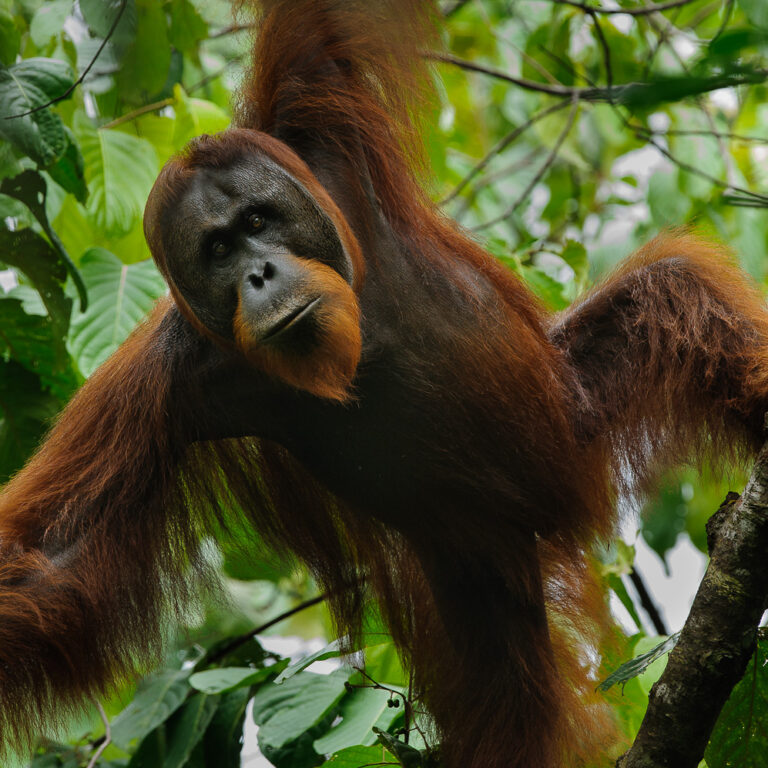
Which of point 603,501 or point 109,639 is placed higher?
point 109,639

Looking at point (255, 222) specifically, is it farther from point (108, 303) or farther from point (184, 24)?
point (184, 24)

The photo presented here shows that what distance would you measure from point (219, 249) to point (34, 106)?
2.33 ft

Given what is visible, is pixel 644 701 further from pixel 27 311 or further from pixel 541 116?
pixel 541 116

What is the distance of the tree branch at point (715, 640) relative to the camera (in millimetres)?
1928

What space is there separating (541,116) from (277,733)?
10.4 feet

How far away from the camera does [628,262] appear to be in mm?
3025

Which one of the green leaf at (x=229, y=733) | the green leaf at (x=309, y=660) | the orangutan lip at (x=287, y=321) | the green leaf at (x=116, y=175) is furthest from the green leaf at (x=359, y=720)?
the green leaf at (x=116, y=175)

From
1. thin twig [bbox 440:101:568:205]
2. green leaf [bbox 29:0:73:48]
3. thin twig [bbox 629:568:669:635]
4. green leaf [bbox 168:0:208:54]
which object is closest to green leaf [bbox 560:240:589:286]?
thin twig [bbox 440:101:568:205]

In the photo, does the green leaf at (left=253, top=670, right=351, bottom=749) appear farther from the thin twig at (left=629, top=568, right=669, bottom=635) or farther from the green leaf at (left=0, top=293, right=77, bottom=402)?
the thin twig at (left=629, top=568, right=669, bottom=635)

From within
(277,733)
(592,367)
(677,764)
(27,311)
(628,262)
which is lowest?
(677,764)

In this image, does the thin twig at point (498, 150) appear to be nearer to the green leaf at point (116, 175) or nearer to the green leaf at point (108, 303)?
the green leaf at point (116, 175)

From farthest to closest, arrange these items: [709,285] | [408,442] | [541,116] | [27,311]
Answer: [541,116]
[27,311]
[709,285]
[408,442]

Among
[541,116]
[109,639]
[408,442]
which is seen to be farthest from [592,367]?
[541,116]

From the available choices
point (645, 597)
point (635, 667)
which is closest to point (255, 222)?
point (635, 667)
